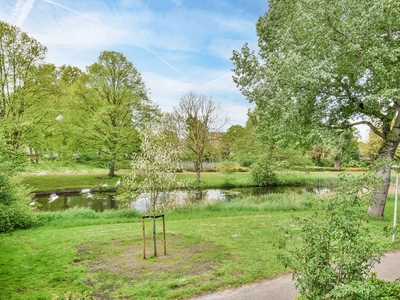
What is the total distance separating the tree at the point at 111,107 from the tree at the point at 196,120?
11.7 feet

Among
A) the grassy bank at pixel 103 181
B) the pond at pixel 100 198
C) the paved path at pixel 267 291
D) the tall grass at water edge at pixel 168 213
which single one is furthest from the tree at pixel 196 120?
the paved path at pixel 267 291

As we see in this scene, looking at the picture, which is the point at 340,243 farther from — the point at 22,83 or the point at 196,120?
the point at 196,120

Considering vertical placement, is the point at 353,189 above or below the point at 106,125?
below

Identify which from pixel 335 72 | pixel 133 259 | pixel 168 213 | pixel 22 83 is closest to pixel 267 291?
pixel 133 259

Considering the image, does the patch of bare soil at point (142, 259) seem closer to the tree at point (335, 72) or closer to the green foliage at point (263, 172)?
the tree at point (335, 72)

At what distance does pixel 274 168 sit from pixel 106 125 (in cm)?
1823

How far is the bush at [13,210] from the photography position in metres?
10.1

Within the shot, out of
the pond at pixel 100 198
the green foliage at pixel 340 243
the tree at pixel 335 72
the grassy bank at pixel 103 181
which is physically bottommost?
the pond at pixel 100 198

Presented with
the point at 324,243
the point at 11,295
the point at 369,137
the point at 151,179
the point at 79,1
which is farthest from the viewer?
the point at 369,137

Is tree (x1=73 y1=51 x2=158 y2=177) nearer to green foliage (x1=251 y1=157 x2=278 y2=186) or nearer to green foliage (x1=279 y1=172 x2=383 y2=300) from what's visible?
green foliage (x1=251 y1=157 x2=278 y2=186)

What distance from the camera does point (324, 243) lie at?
345cm

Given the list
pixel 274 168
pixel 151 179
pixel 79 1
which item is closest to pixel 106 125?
pixel 79 1

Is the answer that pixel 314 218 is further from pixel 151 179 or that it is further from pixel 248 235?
pixel 248 235

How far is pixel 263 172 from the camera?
27.1m
